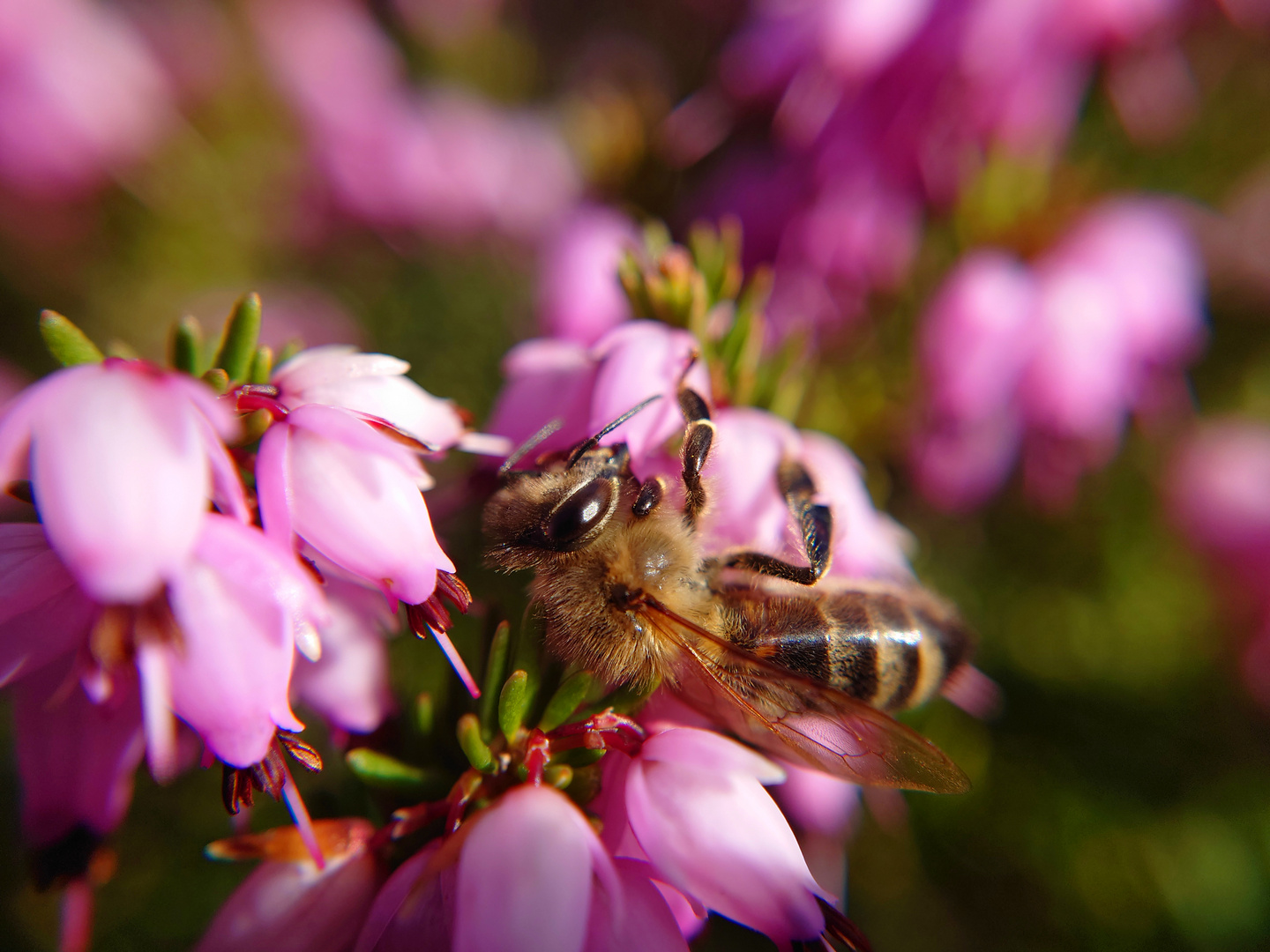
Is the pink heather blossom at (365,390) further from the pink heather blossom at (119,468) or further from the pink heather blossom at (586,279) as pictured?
the pink heather blossom at (586,279)

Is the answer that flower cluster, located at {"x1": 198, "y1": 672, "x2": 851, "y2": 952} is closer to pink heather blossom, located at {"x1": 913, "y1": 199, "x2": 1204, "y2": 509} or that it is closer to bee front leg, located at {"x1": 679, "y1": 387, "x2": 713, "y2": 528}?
bee front leg, located at {"x1": 679, "y1": 387, "x2": 713, "y2": 528}

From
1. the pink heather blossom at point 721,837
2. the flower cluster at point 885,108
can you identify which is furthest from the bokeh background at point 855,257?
the pink heather blossom at point 721,837

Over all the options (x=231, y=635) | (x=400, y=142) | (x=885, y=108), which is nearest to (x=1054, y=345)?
(x=885, y=108)

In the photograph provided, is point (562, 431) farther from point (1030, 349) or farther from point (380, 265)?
point (380, 265)

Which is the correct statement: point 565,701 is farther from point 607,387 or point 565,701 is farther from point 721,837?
point 607,387

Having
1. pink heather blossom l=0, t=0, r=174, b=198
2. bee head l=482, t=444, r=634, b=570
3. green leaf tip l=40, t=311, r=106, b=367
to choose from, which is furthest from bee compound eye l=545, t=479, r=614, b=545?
pink heather blossom l=0, t=0, r=174, b=198

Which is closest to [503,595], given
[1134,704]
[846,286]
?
[846,286]
